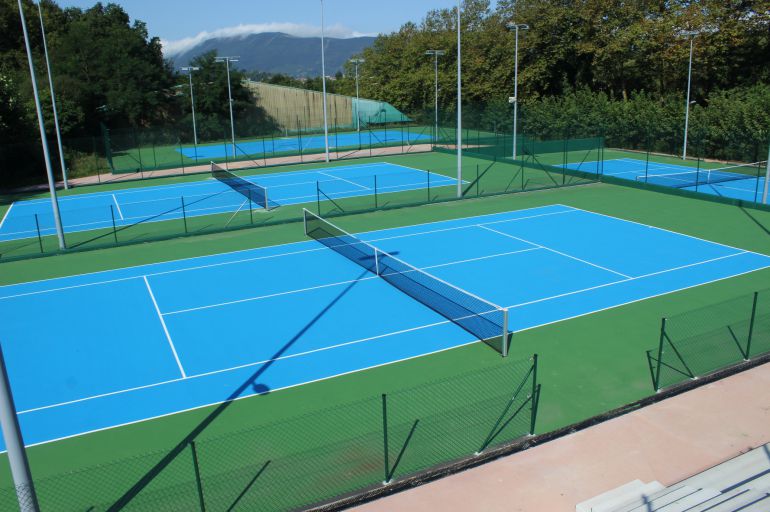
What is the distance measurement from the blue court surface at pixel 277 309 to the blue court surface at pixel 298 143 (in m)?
29.0

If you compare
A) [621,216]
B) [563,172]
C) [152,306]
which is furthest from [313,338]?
[563,172]

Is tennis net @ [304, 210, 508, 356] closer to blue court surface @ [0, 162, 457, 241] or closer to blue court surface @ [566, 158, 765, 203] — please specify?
blue court surface @ [0, 162, 457, 241]

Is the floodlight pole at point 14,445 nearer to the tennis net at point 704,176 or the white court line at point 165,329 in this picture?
the white court line at point 165,329

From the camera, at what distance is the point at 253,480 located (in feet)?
32.5

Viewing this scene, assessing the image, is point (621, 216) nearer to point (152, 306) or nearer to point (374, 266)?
point (374, 266)

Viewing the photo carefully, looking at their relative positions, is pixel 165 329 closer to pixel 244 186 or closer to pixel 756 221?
pixel 244 186

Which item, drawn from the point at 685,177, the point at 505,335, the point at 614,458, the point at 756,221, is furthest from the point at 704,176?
the point at 614,458

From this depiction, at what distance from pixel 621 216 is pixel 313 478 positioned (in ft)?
72.1

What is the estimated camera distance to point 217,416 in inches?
521

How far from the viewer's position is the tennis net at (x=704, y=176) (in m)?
35.0

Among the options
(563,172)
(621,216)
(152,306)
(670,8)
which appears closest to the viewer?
(152,306)

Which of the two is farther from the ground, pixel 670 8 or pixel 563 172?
pixel 670 8

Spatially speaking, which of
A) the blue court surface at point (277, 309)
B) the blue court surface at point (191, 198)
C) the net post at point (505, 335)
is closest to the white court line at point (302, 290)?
the blue court surface at point (277, 309)

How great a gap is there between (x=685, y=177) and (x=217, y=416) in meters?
32.0
